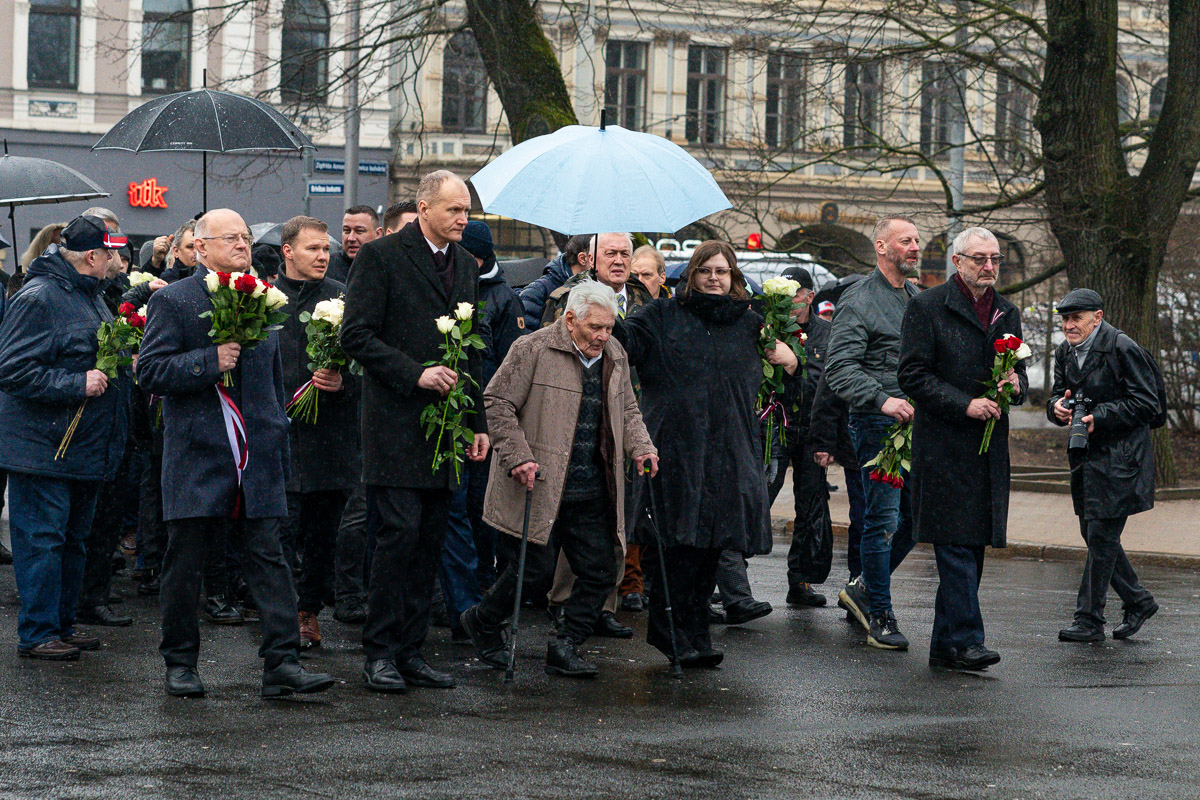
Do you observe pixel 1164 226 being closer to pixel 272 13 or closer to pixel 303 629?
pixel 303 629

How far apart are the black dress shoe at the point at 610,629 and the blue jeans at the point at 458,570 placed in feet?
2.68

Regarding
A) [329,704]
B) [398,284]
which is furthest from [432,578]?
[398,284]

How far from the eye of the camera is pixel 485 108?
39.3m

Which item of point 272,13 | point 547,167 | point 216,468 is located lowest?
point 216,468

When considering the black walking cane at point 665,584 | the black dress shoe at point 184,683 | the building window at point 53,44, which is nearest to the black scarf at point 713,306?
the black walking cane at point 665,584

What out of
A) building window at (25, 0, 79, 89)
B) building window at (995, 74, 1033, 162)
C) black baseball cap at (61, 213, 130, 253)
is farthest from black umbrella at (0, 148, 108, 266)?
building window at (25, 0, 79, 89)

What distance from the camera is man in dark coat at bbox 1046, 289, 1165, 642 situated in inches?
371

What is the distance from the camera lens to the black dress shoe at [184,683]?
6.80 meters

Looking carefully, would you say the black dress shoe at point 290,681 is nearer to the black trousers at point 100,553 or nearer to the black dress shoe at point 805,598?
the black trousers at point 100,553

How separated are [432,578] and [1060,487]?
11.8 metres

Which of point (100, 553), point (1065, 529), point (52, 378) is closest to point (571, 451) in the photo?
point (52, 378)

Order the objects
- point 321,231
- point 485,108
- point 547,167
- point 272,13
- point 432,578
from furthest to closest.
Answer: point 485,108 < point 272,13 < point 321,231 < point 547,167 < point 432,578

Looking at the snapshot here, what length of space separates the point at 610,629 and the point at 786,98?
1874 centimetres

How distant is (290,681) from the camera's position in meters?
6.78
